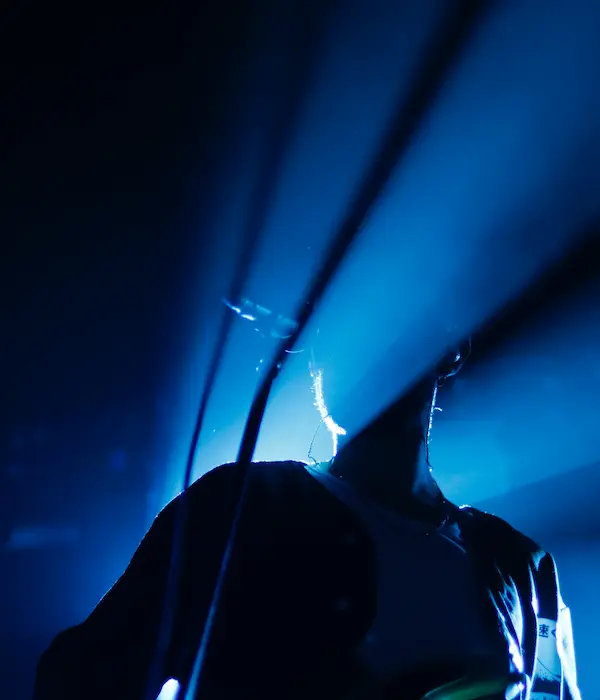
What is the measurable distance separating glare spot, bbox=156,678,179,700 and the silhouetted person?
15mm

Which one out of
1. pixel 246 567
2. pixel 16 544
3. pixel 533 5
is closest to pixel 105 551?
pixel 16 544

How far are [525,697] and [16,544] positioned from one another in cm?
82

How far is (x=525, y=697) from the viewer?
0.74 m

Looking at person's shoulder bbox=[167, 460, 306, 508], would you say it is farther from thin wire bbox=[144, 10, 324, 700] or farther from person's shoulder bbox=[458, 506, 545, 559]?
person's shoulder bbox=[458, 506, 545, 559]

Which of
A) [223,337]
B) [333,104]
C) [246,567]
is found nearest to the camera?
[246,567]

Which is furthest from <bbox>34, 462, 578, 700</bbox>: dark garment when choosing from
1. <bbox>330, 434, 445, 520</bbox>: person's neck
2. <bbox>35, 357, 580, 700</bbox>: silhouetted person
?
<bbox>330, 434, 445, 520</bbox>: person's neck

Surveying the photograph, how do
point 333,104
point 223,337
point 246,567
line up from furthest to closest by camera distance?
point 223,337, point 333,104, point 246,567

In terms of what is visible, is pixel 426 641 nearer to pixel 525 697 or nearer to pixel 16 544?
pixel 525 697

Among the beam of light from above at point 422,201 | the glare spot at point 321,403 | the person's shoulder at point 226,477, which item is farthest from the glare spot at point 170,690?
the glare spot at point 321,403

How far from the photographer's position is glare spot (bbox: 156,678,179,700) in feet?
1.70

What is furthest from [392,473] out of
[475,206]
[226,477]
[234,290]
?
[475,206]

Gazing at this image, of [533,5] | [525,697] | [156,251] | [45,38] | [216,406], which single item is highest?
[533,5]

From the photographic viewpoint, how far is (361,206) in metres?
0.81

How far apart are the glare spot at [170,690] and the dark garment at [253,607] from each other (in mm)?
13
